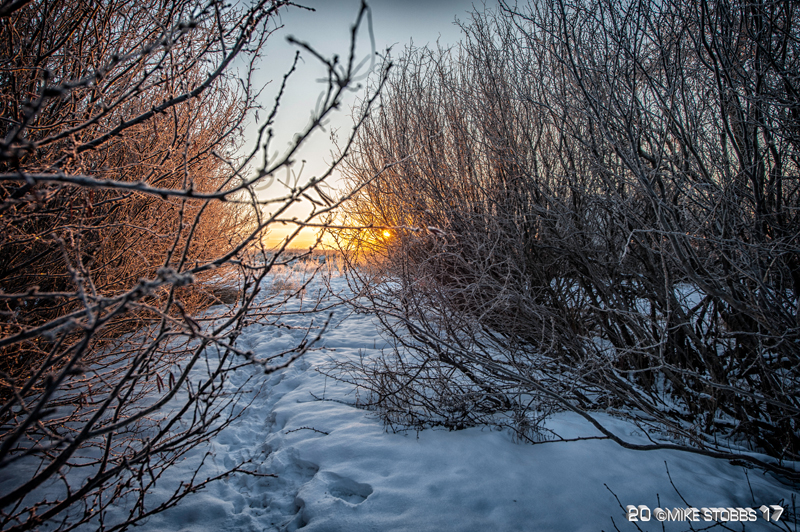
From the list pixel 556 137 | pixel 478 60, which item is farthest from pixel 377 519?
pixel 478 60

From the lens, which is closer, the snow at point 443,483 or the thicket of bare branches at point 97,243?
the thicket of bare branches at point 97,243

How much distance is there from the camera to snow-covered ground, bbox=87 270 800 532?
68.7 inches

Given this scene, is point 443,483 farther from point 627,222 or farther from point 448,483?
point 627,222

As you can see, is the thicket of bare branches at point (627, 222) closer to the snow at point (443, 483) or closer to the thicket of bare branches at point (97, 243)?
the snow at point (443, 483)

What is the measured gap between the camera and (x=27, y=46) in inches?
70.7

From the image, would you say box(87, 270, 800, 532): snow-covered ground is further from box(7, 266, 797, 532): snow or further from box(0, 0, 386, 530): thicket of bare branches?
box(0, 0, 386, 530): thicket of bare branches

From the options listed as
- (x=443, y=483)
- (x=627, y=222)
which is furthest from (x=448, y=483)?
(x=627, y=222)

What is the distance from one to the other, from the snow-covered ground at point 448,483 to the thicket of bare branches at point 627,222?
189 mm

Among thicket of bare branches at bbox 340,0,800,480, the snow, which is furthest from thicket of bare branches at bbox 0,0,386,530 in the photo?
thicket of bare branches at bbox 340,0,800,480

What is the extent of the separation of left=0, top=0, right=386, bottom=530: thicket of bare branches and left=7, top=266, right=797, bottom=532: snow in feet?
0.87

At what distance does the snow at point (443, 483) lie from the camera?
1.75m

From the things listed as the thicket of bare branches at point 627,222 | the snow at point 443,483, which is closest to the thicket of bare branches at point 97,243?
the snow at point 443,483

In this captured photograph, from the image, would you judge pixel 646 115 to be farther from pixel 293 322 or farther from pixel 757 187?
pixel 293 322

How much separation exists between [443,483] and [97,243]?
8.41 ft
